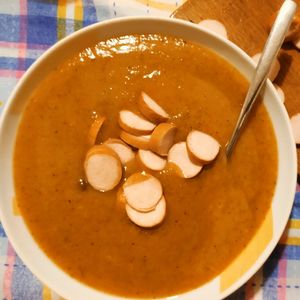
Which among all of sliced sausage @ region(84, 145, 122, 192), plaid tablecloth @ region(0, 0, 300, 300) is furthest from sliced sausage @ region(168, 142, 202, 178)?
plaid tablecloth @ region(0, 0, 300, 300)

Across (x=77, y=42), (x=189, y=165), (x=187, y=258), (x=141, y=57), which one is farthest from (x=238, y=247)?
(x=77, y=42)

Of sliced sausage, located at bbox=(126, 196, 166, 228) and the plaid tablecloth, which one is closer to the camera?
sliced sausage, located at bbox=(126, 196, 166, 228)

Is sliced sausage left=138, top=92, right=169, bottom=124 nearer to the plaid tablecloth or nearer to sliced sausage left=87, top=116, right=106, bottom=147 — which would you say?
sliced sausage left=87, top=116, right=106, bottom=147

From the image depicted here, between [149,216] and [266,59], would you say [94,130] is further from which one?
[266,59]

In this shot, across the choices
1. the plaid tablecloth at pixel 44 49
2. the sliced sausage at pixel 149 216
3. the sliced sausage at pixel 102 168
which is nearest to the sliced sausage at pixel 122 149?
the sliced sausage at pixel 102 168

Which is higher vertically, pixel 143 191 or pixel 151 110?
pixel 151 110

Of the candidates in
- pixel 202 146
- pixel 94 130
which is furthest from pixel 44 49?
pixel 202 146

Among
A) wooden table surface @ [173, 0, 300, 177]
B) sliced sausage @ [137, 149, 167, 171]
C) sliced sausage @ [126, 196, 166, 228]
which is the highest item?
wooden table surface @ [173, 0, 300, 177]
